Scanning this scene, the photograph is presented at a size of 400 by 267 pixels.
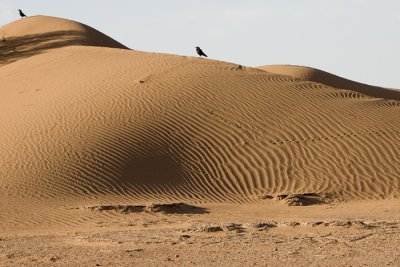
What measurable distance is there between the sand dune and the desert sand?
46 millimetres

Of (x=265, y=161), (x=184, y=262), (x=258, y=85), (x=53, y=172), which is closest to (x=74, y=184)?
(x=53, y=172)

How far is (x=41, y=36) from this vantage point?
35.0m

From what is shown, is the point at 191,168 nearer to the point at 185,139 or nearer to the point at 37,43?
the point at 185,139

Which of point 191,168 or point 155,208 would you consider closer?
point 155,208

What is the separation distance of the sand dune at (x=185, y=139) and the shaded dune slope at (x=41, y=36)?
9.09 metres

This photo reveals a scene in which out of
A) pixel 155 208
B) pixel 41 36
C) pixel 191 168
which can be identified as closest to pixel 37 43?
pixel 41 36

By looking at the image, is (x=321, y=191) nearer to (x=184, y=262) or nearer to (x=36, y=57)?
(x=184, y=262)

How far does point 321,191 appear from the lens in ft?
50.2

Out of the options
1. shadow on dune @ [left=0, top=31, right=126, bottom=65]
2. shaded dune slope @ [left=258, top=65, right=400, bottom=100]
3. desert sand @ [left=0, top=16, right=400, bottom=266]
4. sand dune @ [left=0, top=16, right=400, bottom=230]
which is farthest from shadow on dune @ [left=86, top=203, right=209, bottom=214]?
shaded dune slope @ [left=258, top=65, right=400, bottom=100]

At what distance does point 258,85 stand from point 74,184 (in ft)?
26.7

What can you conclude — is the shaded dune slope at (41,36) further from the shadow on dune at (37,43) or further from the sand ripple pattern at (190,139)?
the sand ripple pattern at (190,139)

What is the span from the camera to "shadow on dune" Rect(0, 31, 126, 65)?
105 feet

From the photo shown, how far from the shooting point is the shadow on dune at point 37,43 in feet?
105

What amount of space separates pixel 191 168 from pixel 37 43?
19260mm
